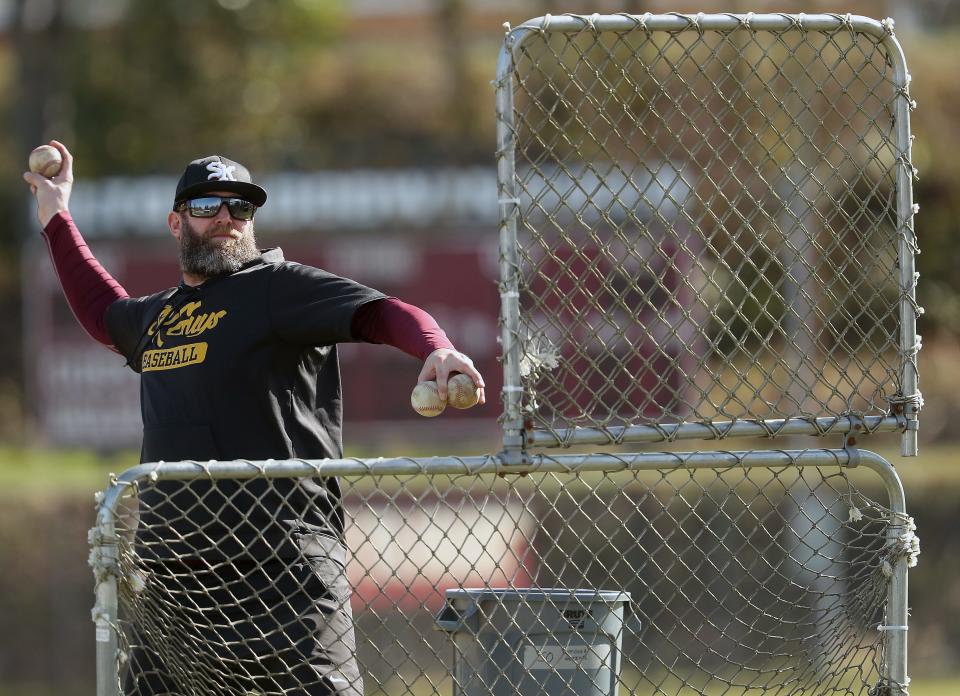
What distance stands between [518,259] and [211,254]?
1.04 metres

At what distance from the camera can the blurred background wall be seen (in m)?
12.4

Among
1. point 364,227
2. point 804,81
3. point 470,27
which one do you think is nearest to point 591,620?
point 804,81

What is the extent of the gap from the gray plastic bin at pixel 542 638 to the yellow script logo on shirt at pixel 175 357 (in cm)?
101

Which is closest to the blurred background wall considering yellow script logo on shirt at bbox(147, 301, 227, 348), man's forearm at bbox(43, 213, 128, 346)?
man's forearm at bbox(43, 213, 128, 346)

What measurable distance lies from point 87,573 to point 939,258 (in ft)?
42.5

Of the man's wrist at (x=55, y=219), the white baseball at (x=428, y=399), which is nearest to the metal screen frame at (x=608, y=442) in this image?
the white baseball at (x=428, y=399)

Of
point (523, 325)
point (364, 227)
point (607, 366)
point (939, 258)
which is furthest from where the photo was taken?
point (939, 258)

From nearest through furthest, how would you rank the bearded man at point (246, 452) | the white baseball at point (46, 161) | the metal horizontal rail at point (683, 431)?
the metal horizontal rail at point (683, 431) < the bearded man at point (246, 452) < the white baseball at point (46, 161)

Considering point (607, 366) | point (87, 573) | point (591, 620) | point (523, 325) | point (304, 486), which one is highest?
point (523, 325)

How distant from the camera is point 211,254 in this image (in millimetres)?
4328

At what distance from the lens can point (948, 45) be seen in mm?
22656

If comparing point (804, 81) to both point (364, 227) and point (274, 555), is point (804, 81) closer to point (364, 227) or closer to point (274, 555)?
point (364, 227)

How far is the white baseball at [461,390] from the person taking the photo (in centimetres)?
360

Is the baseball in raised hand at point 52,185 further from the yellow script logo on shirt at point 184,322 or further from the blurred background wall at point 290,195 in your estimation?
the blurred background wall at point 290,195
